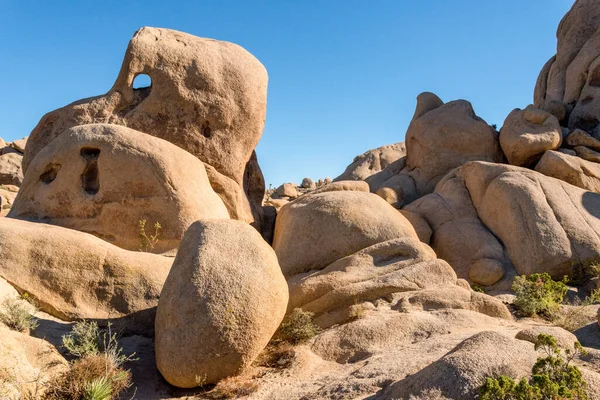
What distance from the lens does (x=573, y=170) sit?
14359 millimetres

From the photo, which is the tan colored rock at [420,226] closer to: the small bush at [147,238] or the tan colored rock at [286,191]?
the small bush at [147,238]

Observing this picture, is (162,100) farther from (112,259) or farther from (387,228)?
(387,228)

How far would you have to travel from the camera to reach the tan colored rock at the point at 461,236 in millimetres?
12078

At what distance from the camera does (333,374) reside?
6.21 metres

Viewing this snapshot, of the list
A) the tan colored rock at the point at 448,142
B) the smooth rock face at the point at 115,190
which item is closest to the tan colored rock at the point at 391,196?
the tan colored rock at the point at 448,142

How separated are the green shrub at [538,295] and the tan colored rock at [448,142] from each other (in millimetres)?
8041

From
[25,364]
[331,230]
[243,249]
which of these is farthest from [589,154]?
[25,364]

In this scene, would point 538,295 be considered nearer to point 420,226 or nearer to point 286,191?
point 420,226

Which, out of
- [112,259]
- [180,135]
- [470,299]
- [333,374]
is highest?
[180,135]

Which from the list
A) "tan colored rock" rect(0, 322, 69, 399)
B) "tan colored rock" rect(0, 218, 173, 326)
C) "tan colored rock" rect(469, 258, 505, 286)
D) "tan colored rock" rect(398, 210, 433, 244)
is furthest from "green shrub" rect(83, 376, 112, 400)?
"tan colored rock" rect(398, 210, 433, 244)

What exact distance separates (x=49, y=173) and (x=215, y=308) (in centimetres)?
524

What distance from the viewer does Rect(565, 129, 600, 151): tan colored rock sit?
15867mm

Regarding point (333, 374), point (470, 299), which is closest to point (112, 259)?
point (333, 374)

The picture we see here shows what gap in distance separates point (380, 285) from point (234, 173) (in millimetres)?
4405
